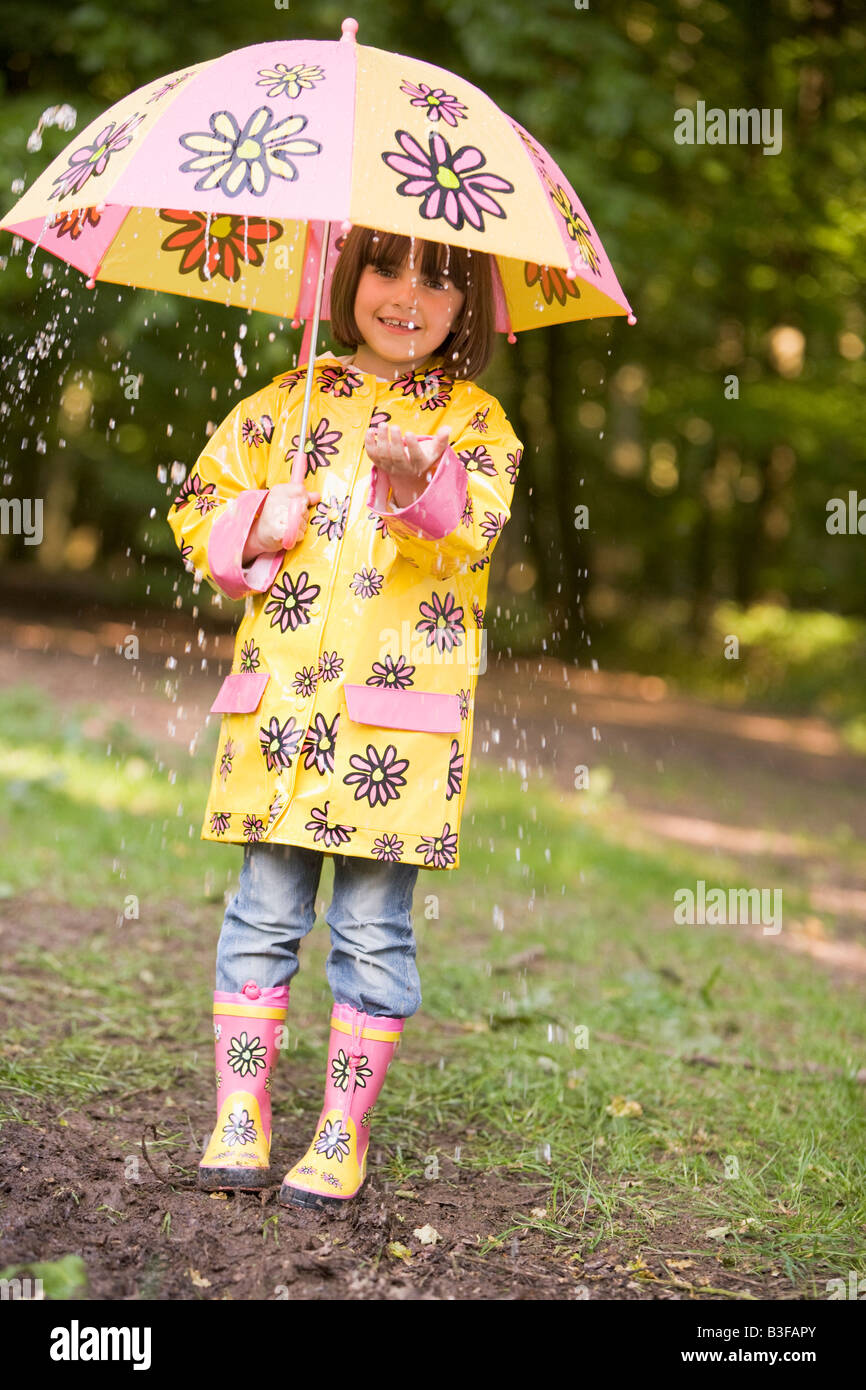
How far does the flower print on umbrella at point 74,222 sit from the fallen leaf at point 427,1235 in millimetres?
2055

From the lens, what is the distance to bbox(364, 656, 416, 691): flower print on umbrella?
2.48m

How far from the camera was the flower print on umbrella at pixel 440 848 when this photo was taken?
8.13ft

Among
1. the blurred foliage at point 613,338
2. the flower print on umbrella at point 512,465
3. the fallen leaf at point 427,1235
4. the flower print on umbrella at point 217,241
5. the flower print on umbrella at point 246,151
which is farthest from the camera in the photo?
the blurred foliage at point 613,338

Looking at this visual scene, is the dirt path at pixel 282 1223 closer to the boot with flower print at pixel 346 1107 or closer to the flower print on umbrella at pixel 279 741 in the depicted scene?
the boot with flower print at pixel 346 1107

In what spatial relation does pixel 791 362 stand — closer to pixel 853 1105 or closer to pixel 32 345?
pixel 32 345

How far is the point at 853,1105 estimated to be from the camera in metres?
3.26

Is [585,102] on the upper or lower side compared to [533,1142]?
upper

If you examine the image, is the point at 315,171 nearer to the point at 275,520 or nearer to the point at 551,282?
the point at 275,520

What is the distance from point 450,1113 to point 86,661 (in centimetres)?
755

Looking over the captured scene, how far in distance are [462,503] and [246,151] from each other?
0.71 meters

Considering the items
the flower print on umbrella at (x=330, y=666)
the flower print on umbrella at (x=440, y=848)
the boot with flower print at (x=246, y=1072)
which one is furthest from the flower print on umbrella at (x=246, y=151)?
the boot with flower print at (x=246, y=1072)

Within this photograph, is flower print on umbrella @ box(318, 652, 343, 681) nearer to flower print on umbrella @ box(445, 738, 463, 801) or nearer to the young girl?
the young girl

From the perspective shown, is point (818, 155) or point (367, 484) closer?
point (367, 484)
